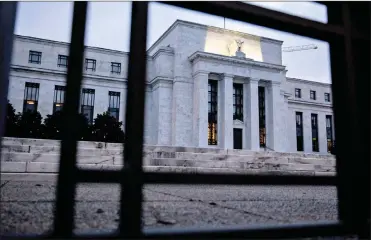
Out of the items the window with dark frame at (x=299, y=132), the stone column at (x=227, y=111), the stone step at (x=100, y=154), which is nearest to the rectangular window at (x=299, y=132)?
the window with dark frame at (x=299, y=132)

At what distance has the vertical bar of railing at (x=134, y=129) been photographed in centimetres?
106

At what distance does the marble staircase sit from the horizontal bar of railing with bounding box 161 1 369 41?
5.63 metres

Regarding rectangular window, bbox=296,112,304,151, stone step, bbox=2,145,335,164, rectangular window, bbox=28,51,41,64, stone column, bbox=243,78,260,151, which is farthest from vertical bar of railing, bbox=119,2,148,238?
rectangular window, bbox=296,112,304,151

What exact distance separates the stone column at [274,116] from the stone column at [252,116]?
8.41 feet

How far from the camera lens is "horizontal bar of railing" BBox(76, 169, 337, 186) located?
1124mm

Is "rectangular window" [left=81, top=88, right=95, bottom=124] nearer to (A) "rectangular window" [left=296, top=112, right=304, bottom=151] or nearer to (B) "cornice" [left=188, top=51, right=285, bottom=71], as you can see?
(B) "cornice" [left=188, top=51, right=285, bottom=71]

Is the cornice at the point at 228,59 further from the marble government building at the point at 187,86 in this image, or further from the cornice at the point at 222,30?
the cornice at the point at 222,30

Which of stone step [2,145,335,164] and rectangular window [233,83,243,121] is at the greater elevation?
rectangular window [233,83,243,121]

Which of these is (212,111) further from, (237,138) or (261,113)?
(261,113)

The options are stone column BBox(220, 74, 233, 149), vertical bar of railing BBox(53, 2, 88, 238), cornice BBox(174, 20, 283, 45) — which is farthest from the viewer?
cornice BBox(174, 20, 283, 45)

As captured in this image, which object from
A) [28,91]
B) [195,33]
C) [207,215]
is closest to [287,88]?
[195,33]

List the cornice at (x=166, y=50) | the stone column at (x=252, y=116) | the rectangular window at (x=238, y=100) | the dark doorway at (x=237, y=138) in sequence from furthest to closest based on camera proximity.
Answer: the rectangular window at (x=238, y=100), the dark doorway at (x=237, y=138), the stone column at (x=252, y=116), the cornice at (x=166, y=50)

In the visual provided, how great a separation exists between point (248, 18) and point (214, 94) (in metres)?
35.9

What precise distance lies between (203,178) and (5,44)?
0.95 meters
